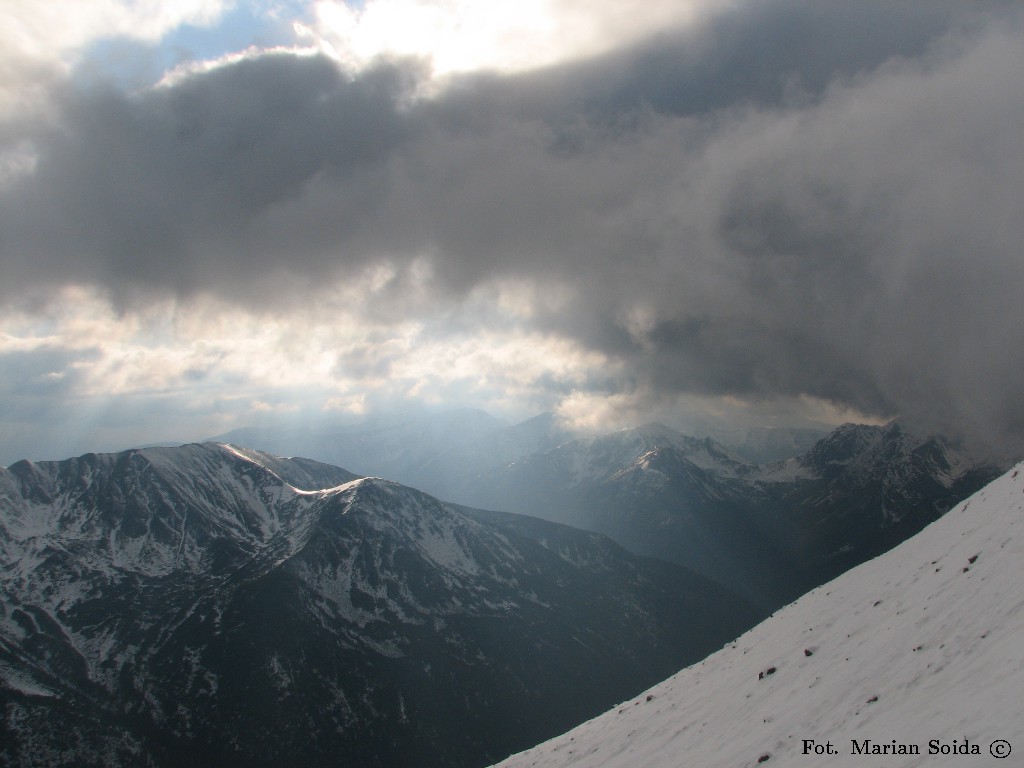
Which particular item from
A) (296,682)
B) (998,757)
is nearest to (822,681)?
(998,757)

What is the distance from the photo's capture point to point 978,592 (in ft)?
102

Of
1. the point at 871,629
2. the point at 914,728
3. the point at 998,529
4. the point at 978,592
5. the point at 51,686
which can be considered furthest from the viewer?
the point at 51,686

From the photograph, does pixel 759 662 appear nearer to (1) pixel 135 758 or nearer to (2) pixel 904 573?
(2) pixel 904 573

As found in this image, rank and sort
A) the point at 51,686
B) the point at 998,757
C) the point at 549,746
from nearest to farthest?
the point at 998,757 < the point at 549,746 < the point at 51,686

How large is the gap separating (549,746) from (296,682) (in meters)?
172

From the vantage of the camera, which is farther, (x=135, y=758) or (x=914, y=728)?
(x=135, y=758)

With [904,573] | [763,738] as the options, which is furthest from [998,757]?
[904,573]

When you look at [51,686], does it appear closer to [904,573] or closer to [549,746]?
[549,746]

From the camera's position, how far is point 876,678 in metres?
28.8

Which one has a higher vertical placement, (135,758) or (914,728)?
(914,728)

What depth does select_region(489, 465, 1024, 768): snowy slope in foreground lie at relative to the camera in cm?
2192

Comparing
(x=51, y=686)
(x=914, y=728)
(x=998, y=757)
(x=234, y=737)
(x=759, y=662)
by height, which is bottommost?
(x=234, y=737)

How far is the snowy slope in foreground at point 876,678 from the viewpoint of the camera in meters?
21.9

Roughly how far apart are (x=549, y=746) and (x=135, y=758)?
15883cm
